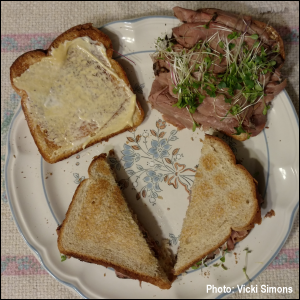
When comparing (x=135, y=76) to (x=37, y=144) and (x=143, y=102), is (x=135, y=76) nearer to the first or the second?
(x=143, y=102)

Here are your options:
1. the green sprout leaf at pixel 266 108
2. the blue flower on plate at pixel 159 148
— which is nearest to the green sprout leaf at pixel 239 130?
the green sprout leaf at pixel 266 108

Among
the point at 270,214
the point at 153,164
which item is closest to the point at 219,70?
the point at 153,164

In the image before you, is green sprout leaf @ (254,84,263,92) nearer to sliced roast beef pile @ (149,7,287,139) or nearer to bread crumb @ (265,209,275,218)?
sliced roast beef pile @ (149,7,287,139)

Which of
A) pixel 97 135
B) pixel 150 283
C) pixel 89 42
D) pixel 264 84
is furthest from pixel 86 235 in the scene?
pixel 264 84

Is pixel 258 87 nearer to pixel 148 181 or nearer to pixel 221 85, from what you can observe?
pixel 221 85

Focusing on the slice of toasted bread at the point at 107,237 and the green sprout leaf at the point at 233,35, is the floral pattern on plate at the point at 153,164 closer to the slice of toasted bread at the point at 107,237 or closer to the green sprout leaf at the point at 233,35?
the slice of toasted bread at the point at 107,237

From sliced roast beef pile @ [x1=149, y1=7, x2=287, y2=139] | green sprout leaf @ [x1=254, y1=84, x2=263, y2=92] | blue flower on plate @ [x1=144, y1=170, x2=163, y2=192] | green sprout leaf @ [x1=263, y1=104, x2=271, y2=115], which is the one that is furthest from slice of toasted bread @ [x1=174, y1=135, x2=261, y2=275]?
green sprout leaf @ [x1=254, y1=84, x2=263, y2=92]

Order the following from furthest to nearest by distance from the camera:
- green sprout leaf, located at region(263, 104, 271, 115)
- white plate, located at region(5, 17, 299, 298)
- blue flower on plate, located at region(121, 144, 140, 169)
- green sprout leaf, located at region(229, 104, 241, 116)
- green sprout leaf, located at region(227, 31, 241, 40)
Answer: blue flower on plate, located at region(121, 144, 140, 169)
white plate, located at region(5, 17, 299, 298)
green sprout leaf, located at region(263, 104, 271, 115)
green sprout leaf, located at region(229, 104, 241, 116)
green sprout leaf, located at region(227, 31, 241, 40)
